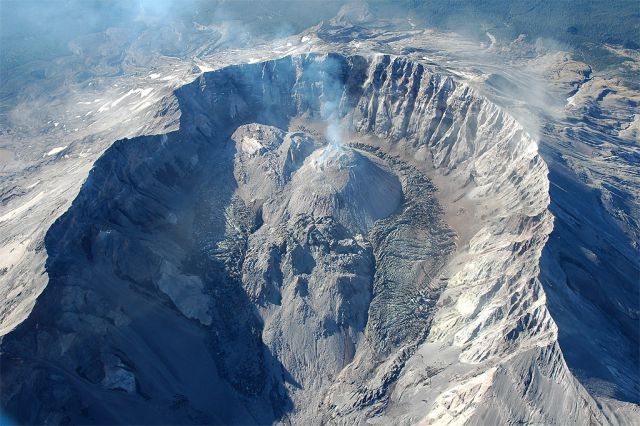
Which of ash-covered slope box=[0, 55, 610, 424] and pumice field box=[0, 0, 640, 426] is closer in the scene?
pumice field box=[0, 0, 640, 426]

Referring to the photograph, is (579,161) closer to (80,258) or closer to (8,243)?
(80,258)

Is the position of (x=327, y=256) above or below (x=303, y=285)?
above

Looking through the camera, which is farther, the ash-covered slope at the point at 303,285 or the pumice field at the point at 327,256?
the ash-covered slope at the point at 303,285

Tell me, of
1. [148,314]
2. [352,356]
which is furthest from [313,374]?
[148,314]

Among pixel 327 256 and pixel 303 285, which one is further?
pixel 327 256
